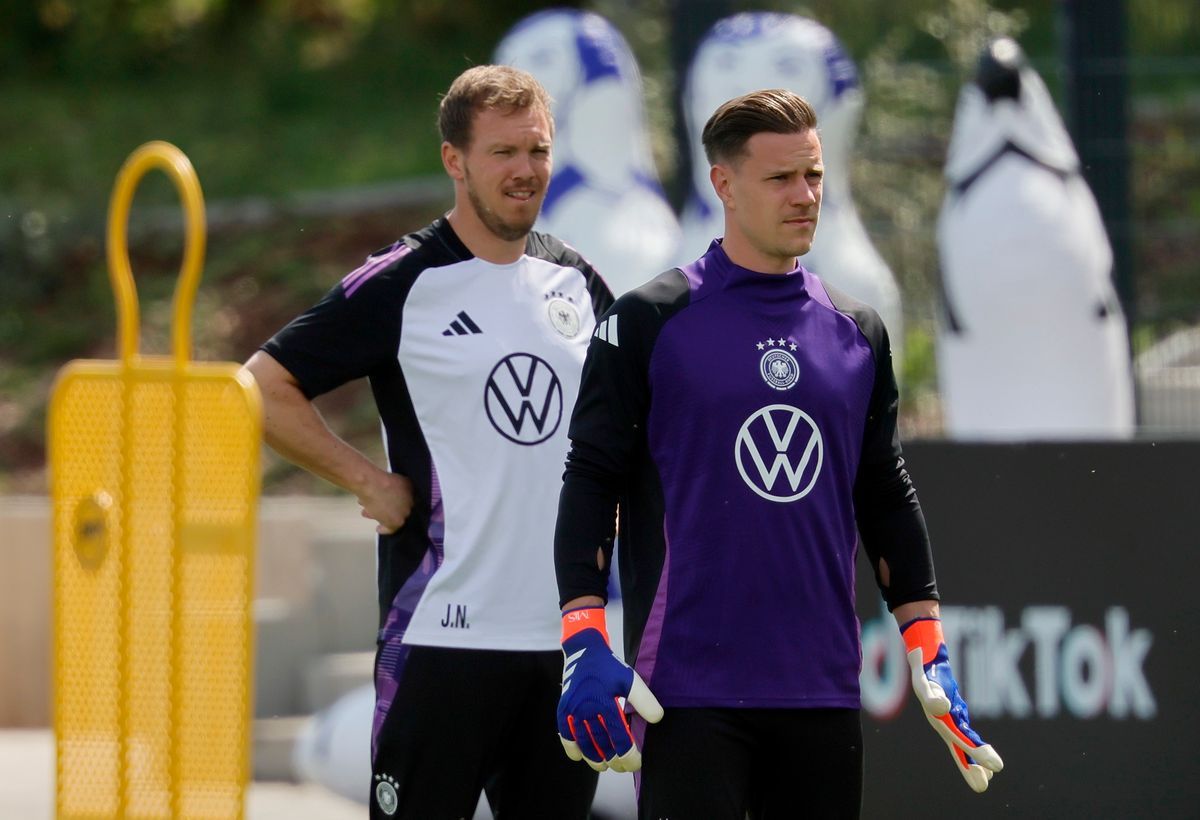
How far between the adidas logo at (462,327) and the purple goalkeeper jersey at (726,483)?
2.09 ft

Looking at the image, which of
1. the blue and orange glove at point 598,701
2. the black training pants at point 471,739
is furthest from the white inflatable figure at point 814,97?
the blue and orange glove at point 598,701

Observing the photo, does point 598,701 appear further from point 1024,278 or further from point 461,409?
point 1024,278

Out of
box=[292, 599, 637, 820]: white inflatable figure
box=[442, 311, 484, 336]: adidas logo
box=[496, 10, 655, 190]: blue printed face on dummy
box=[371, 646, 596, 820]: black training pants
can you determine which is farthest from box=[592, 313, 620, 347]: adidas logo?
box=[496, 10, 655, 190]: blue printed face on dummy

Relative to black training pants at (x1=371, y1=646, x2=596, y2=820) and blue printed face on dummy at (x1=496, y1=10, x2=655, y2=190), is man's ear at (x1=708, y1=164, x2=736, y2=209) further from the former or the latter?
blue printed face on dummy at (x1=496, y1=10, x2=655, y2=190)

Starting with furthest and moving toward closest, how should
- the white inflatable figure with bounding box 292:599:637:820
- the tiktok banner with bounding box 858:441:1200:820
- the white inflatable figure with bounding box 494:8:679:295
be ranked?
the white inflatable figure with bounding box 494:8:679:295
the white inflatable figure with bounding box 292:599:637:820
the tiktok banner with bounding box 858:441:1200:820

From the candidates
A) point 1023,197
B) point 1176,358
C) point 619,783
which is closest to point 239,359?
point 1176,358

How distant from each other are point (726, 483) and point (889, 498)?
429 mm

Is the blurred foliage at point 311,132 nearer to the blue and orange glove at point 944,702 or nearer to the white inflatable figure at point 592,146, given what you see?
the white inflatable figure at point 592,146

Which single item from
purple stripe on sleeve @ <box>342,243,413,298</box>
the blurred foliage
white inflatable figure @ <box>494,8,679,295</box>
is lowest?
purple stripe on sleeve @ <box>342,243,413,298</box>

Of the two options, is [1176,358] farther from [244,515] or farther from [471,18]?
[471,18]

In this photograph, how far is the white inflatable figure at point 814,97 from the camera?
7883mm

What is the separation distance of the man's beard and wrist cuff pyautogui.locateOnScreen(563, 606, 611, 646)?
1075 mm

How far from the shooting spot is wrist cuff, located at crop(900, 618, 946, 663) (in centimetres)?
369

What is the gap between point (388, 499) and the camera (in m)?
4.18
